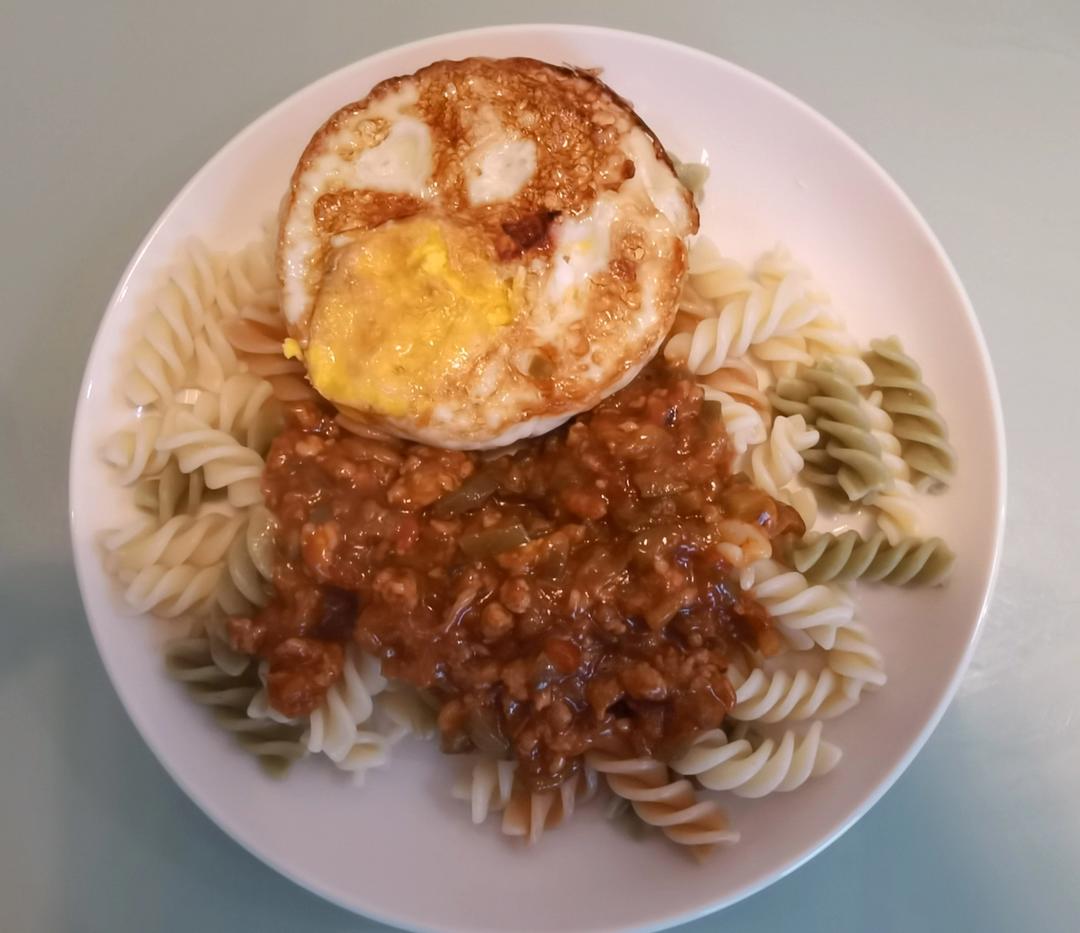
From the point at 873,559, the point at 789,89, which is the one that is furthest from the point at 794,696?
the point at 789,89

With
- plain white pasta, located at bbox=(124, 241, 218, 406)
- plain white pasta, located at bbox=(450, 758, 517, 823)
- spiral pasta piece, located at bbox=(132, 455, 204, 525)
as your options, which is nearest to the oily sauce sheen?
plain white pasta, located at bbox=(450, 758, 517, 823)

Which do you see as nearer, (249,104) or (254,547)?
(254,547)

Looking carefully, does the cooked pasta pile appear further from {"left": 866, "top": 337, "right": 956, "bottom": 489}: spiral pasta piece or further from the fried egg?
the fried egg

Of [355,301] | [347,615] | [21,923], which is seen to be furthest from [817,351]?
[21,923]

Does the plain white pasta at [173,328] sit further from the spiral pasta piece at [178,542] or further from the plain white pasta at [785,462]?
the plain white pasta at [785,462]

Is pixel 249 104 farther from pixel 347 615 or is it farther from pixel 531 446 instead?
pixel 347 615

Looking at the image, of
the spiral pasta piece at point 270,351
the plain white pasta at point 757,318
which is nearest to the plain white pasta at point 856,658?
the plain white pasta at point 757,318

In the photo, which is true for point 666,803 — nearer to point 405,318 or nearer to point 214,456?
point 405,318
